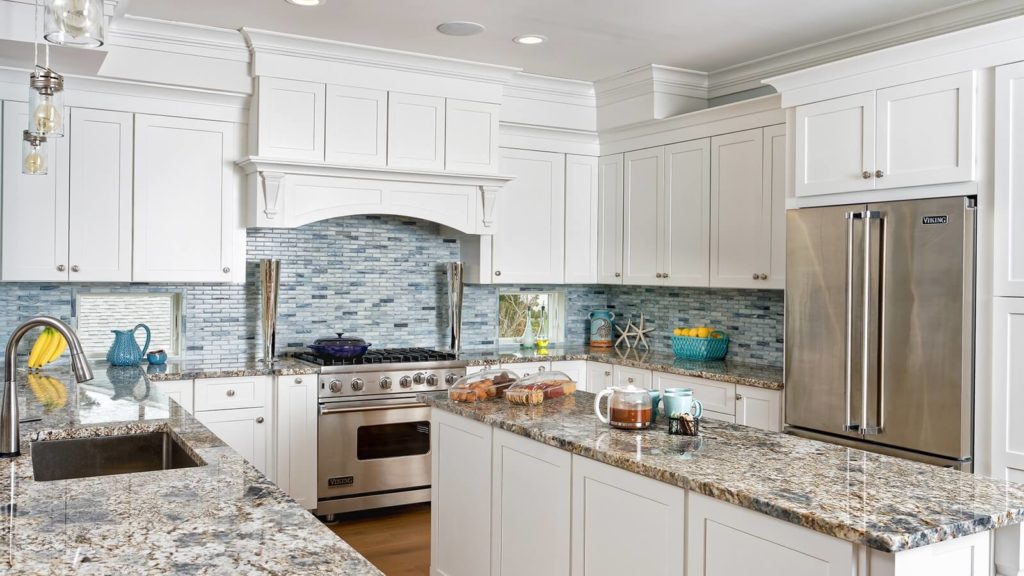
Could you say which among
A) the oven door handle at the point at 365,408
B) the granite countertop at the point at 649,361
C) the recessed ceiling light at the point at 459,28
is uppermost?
the recessed ceiling light at the point at 459,28

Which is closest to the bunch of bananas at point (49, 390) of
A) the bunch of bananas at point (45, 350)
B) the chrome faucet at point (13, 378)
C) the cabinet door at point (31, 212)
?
the bunch of bananas at point (45, 350)

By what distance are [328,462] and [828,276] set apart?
9.35 feet

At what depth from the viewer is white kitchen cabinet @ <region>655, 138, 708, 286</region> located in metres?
5.01

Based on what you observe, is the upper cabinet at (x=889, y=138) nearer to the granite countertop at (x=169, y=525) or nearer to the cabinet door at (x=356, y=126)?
the cabinet door at (x=356, y=126)

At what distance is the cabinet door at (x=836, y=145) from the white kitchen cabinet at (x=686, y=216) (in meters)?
0.98

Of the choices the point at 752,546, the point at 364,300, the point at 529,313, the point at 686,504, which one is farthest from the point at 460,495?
the point at 529,313

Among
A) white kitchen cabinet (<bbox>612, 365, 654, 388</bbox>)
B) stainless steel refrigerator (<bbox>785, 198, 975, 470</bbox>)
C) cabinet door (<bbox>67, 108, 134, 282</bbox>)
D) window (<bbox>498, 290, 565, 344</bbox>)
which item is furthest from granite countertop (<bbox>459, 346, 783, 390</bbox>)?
cabinet door (<bbox>67, 108, 134, 282</bbox>)

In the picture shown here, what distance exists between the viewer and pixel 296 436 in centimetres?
459

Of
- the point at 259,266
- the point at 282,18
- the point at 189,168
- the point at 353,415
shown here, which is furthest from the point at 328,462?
the point at 282,18

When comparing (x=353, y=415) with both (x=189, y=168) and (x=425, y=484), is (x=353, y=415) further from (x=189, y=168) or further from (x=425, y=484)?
(x=189, y=168)

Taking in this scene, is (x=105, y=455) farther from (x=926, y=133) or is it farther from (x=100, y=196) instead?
(x=926, y=133)

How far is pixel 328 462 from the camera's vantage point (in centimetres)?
466

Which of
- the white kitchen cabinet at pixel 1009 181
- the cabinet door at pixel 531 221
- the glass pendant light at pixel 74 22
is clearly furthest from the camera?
the cabinet door at pixel 531 221

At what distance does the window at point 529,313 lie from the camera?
5953 mm
